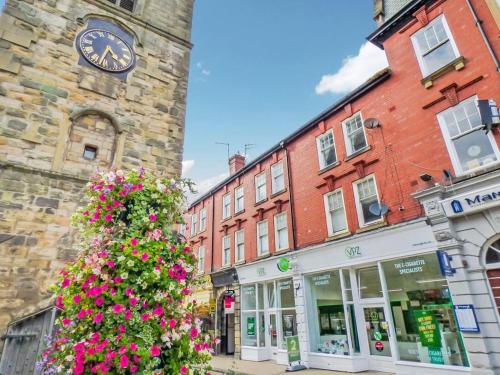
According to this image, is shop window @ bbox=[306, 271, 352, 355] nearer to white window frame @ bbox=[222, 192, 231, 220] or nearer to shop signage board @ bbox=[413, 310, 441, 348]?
shop signage board @ bbox=[413, 310, 441, 348]

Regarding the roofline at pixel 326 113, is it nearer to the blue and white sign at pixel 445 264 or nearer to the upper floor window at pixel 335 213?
the upper floor window at pixel 335 213

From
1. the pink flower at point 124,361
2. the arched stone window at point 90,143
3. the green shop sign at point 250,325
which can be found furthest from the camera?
the green shop sign at point 250,325

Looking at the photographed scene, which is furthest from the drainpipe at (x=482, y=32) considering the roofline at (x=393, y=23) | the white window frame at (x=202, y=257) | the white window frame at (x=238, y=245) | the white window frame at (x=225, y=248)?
the white window frame at (x=202, y=257)

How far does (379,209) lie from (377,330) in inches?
158

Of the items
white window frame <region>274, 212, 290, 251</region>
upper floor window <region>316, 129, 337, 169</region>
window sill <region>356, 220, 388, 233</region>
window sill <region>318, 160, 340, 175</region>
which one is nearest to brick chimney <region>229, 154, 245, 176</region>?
white window frame <region>274, 212, 290, 251</region>

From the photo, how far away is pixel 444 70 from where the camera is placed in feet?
30.0

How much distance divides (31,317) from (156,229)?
109 inches

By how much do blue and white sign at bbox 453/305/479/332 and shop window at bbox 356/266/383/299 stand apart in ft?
8.54

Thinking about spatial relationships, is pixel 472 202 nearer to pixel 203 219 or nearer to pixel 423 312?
pixel 423 312

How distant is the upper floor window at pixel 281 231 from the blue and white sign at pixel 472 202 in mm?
7222

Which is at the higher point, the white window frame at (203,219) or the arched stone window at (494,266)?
the white window frame at (203,219)

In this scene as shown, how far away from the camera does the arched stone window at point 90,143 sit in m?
7.13

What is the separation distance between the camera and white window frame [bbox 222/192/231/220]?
18.9m

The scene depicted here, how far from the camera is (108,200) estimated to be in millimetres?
3885
